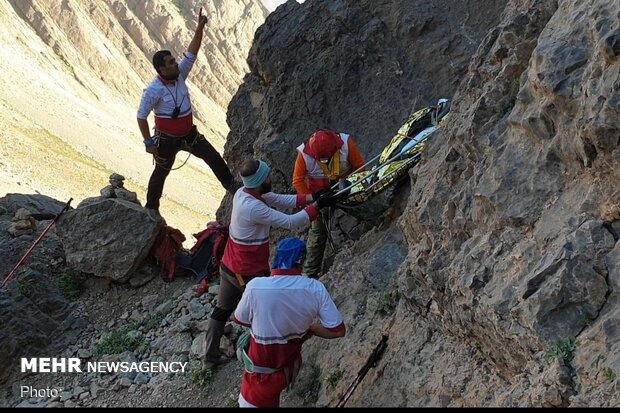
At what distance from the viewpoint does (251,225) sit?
7.73m

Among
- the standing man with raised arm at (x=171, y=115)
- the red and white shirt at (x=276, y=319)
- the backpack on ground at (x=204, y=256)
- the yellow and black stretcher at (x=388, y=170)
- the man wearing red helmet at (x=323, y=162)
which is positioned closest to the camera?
the red and white shirt at (x=276, y=319)

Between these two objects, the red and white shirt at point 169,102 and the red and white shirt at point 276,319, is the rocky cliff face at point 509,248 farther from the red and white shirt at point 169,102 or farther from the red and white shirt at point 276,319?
the red and white shirt at point 169,102

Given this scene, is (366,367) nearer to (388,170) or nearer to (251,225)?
(251,225)

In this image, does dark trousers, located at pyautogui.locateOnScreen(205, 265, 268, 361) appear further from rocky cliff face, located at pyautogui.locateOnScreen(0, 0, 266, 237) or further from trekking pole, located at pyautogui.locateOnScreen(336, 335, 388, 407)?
rocky cliff face, located at pyautogui.locateOnScreen(0, 0, 266, 237)

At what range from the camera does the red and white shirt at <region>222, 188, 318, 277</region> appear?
24.7 ft

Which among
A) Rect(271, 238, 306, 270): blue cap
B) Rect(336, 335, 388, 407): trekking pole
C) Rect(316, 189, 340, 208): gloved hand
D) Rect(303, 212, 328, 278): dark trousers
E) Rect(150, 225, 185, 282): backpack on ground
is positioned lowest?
Rect(336, 335, 388, 407): trekking pole

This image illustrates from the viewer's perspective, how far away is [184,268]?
1198 cm

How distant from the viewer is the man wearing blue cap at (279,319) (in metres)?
5.79

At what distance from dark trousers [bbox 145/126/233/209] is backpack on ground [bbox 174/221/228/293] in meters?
0.90

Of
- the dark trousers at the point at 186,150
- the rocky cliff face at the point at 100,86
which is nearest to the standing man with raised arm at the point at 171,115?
the dark trousers at the point at 186,150

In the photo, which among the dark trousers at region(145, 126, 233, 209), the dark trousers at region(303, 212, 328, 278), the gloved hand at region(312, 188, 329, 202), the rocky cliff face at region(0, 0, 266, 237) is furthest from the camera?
the rocky cliff face at region(0, 0, 266, 237)

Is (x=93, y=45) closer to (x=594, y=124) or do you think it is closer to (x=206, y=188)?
(x=206, y=188)

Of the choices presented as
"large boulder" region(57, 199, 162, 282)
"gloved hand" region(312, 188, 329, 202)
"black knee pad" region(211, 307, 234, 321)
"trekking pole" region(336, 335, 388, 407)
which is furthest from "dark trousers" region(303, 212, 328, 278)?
"large boulder" region(57, 199, 162, 282)

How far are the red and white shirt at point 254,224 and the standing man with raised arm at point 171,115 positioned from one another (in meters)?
3.56
